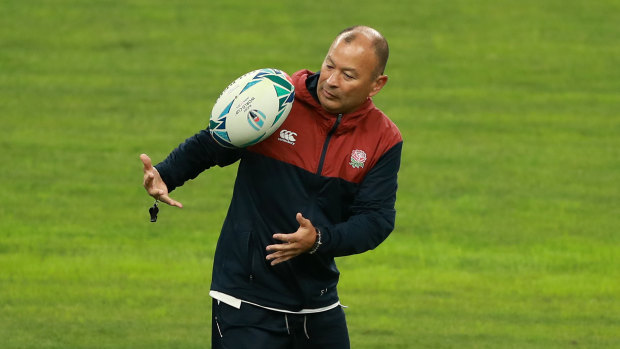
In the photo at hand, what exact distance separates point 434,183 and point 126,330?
5.04 m

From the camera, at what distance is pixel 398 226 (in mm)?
12453

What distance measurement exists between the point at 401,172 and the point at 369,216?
8397 mm

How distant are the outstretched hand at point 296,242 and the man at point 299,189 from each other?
0.14 metres

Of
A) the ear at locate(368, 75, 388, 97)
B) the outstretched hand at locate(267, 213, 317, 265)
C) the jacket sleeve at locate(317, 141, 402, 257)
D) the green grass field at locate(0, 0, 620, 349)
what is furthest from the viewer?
the green grass field at locate(0, 0, 620, 349)

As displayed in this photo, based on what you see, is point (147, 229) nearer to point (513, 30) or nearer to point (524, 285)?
point (524, 285)

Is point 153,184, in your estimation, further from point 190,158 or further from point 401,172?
point 401,172

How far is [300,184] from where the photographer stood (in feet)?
18.1

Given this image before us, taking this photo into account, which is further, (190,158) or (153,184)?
(190,158)

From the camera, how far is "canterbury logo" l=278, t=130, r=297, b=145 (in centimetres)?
552

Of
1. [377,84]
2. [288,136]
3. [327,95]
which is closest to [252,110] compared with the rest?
[288,136]

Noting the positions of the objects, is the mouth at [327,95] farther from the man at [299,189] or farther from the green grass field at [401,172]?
the green grass field at [401,172]

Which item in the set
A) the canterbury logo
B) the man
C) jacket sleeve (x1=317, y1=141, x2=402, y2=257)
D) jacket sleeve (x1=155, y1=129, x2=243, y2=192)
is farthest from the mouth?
jacket sleeve (x1=155, y1=129, x2=243, y2=192)

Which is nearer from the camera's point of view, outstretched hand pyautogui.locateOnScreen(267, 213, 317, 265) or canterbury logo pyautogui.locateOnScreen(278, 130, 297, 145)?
outstretched hand pyautogui.locateOnScreen(267, 213, 317, 265)

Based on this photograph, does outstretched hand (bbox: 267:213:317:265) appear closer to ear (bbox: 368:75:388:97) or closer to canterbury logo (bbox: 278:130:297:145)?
canterbury logo (bbox: 278:130:297:145)
